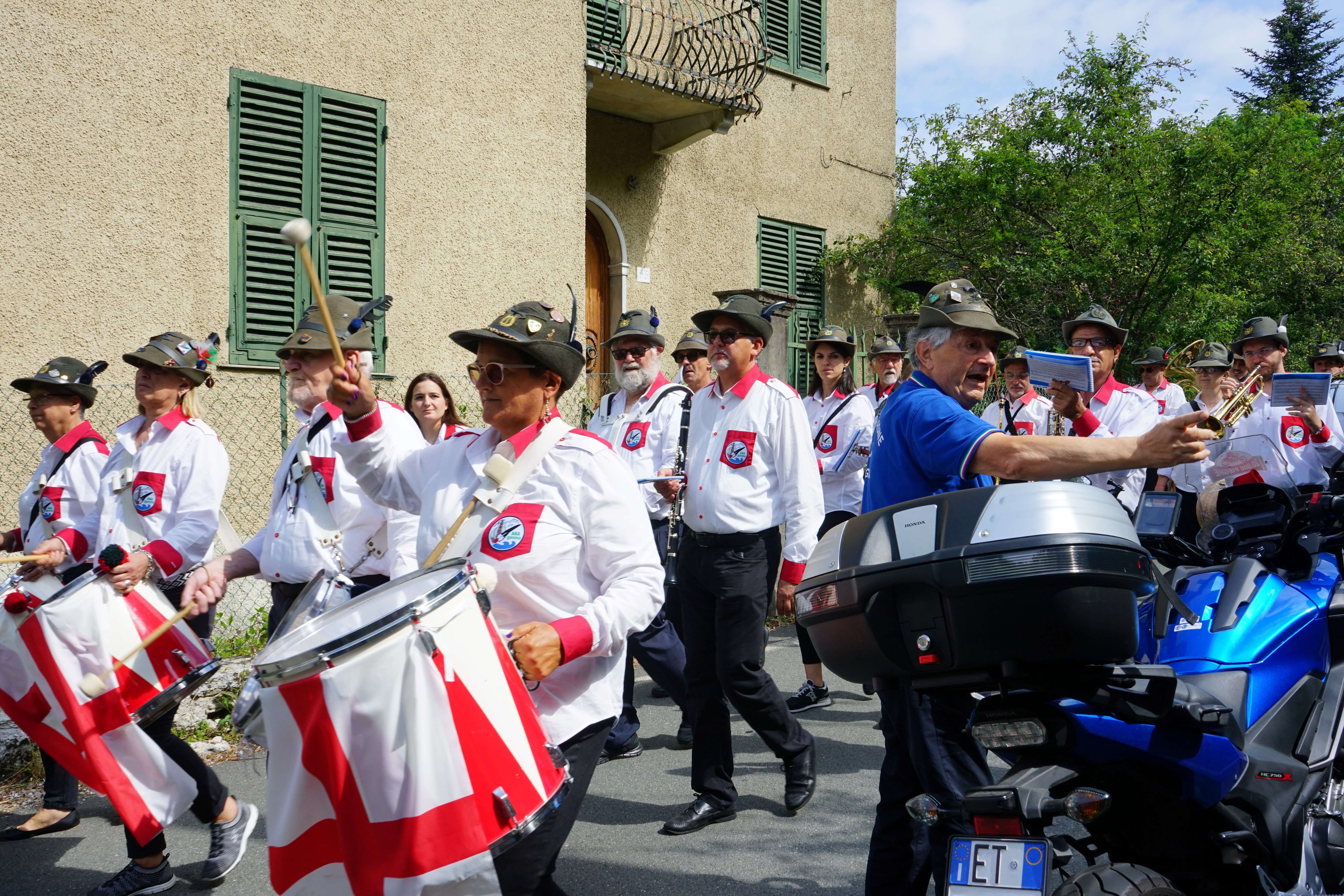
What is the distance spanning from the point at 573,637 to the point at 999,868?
1.08 metres

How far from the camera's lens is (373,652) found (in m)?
2.09

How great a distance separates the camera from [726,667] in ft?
15.7

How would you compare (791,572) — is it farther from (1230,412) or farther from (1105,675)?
(1105,675)

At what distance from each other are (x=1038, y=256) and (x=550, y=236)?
7154 mm

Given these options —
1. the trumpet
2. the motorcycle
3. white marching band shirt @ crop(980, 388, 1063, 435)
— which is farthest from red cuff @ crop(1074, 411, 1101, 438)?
white marching band shirt @ crop(980, 388, 1063, 435)

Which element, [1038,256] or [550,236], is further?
[1038,256]

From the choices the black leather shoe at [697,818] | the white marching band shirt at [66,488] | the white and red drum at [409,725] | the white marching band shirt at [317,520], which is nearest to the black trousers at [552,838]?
the white and red drum at [409,725]

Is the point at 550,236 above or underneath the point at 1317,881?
above

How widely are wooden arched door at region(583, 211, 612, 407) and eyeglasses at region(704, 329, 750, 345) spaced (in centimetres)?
641

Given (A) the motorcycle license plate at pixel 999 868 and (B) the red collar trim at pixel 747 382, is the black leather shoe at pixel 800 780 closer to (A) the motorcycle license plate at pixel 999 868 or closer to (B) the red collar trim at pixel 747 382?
(B) the red collar trim at pixel 747 382

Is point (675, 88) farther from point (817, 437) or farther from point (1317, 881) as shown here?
point (1317, 881)

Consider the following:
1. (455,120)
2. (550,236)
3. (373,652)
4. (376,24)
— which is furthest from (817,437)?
(373,652)

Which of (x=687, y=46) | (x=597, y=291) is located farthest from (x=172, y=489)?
(x=687, y=46)

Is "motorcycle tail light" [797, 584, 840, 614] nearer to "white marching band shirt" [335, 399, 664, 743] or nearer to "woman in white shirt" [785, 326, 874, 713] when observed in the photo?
"white marching band shirt" [335, 399, 664, 743]
